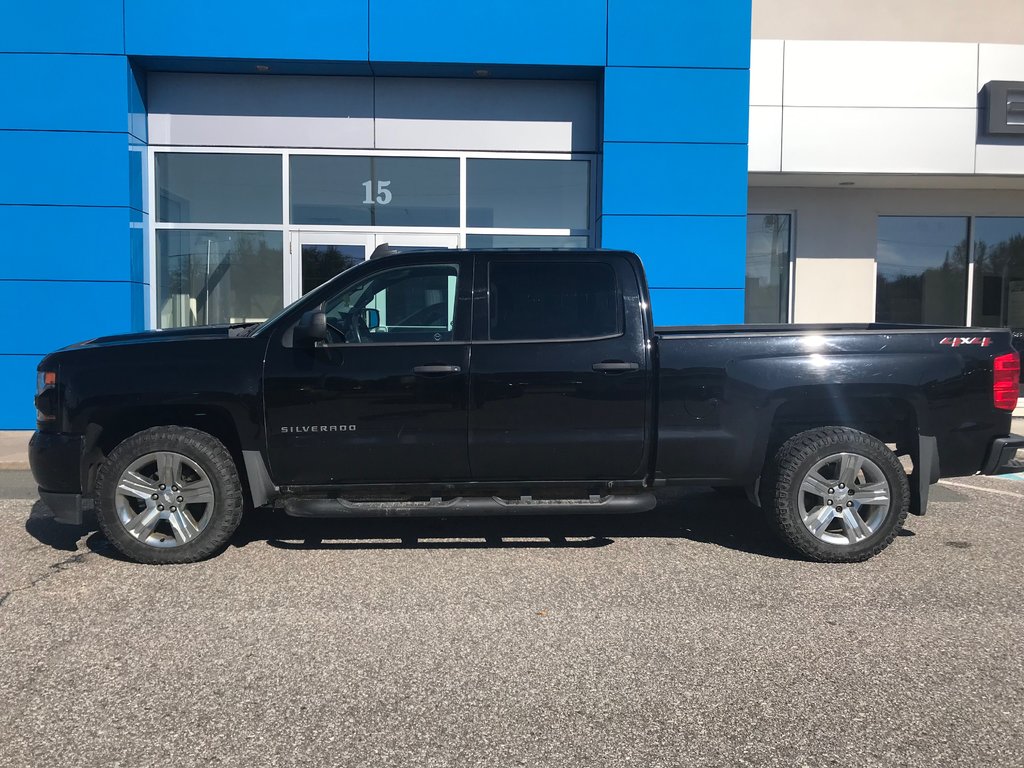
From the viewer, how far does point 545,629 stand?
3906 millimetres

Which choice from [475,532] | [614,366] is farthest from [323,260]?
[614,366]

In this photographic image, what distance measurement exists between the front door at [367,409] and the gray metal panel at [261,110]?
6.38 meters

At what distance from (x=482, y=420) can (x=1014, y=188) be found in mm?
10948

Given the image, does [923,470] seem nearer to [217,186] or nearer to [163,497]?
[163,497]

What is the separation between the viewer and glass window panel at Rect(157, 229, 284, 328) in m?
10.6

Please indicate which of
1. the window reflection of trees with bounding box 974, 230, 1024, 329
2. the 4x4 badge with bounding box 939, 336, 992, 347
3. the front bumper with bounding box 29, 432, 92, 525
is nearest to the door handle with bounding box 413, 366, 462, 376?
the front bumper with bounding box 29, 432, 92, 525

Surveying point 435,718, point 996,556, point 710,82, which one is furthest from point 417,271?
point 710,82

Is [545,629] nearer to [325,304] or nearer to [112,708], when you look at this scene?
[112,708]

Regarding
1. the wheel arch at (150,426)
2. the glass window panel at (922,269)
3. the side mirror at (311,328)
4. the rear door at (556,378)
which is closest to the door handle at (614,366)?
the rear door at (556,378)

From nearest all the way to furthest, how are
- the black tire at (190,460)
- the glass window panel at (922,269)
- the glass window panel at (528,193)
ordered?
the black tire at (190,460) < the glass window panel at (528,193) < the glass window panel at (922,269)

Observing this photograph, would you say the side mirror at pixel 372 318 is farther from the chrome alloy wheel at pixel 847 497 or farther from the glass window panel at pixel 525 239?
the glass window panel at pixel 525 239

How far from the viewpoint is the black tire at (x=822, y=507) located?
4.88 m

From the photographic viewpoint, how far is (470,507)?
15.9 feet

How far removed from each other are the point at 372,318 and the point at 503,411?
1115mm
